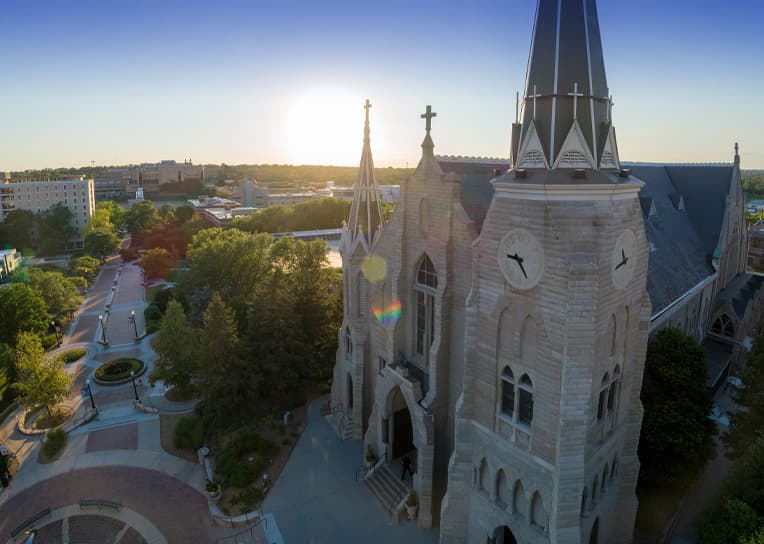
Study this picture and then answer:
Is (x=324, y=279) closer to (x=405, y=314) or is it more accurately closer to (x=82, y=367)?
(x=405, y=314)

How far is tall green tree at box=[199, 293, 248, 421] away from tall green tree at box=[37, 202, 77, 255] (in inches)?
3630

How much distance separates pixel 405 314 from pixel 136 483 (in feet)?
61.3

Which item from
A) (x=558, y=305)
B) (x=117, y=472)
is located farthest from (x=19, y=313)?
(x=558, y=305)

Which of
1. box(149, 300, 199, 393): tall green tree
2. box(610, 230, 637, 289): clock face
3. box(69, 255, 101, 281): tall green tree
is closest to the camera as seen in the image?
box(610, 230, 637, 289): clock face

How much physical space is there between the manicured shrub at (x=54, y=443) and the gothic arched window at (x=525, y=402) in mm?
30052

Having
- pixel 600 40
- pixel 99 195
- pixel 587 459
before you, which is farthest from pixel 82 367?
pixel 99 195

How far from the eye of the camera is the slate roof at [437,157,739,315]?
2973 centimetres

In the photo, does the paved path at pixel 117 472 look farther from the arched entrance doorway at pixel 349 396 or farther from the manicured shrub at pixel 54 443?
the arched entrance doorway at pixel 349 396

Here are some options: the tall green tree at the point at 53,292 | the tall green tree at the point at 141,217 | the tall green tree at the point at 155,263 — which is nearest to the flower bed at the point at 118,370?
the tall green tree at the point at 53,292

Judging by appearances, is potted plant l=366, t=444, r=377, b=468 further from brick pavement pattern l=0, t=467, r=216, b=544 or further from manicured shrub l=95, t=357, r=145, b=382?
manicured shrub l=95, t=357, r=145, b=382

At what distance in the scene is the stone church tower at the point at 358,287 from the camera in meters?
27.3

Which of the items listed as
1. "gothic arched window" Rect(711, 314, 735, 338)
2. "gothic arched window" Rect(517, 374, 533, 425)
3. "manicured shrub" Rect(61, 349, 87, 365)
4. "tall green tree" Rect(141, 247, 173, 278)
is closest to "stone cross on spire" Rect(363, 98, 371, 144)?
"gothic arched window" Rect(517, 374, 533, 425)

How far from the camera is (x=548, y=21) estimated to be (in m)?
15.8

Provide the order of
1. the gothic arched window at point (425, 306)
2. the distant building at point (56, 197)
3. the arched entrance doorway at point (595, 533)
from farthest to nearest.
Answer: the distant building at point (56, 197), the gothic arched window at point (425, 306), the arched entrance doorway at point (595, 533)
